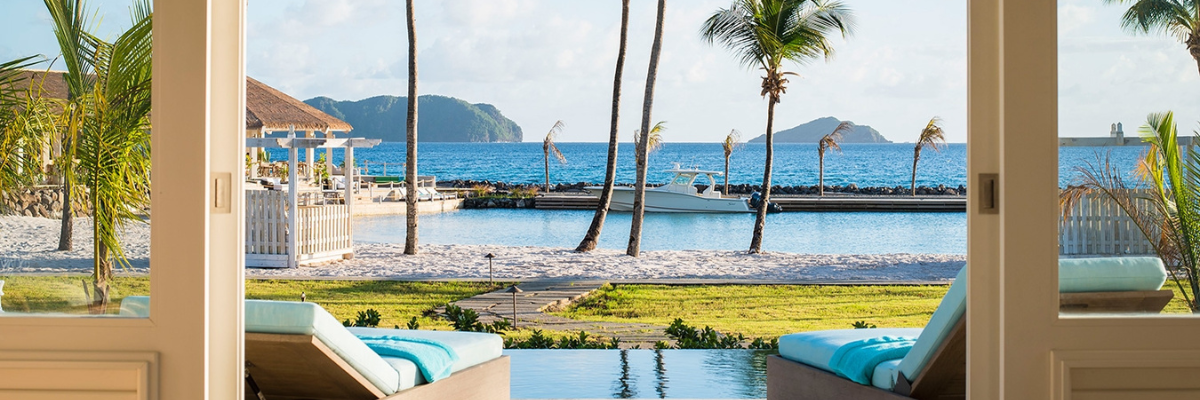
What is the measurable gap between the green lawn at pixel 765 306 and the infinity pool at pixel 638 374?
2601 mm

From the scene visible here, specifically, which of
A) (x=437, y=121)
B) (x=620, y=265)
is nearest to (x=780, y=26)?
(x=620, y=265)

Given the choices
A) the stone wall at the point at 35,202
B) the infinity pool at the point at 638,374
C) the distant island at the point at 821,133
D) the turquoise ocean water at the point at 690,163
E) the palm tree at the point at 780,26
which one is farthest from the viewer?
the distant island at the point at 821,133

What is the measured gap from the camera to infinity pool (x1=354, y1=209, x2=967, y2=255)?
60.8 ft

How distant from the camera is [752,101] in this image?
37719mm

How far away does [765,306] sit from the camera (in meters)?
8.95

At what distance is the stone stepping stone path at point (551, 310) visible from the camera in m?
7.31

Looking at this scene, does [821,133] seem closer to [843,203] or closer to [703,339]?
[843,203]

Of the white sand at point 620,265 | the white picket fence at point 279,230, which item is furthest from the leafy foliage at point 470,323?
the white picket fence at point 279,230

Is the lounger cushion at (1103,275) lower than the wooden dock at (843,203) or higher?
lower

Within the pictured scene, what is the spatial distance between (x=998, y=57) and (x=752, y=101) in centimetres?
3661

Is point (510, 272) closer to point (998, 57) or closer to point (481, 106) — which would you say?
point (998, 57)

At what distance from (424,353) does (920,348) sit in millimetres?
1306

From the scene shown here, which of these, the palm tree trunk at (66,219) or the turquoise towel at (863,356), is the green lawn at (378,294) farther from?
Answer: the palm tree trunk at (66,219)

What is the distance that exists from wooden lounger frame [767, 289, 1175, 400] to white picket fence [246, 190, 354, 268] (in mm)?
8898
